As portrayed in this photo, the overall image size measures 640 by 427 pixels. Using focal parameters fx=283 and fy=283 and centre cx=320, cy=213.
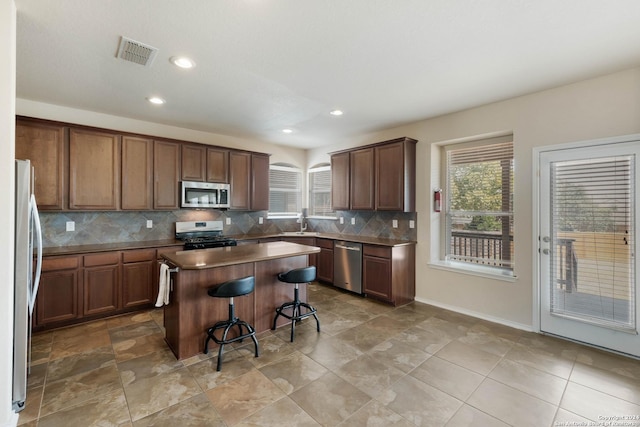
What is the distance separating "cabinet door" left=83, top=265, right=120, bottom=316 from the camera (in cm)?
347

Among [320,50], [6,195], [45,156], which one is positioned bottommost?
[6,195]

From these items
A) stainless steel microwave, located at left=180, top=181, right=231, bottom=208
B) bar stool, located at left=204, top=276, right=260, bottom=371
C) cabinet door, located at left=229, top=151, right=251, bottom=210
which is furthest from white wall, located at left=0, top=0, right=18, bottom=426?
cabinet door, located at left=229, top=151, right=251, bottom=210

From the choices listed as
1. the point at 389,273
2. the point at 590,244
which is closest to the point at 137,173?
the point at 389,273

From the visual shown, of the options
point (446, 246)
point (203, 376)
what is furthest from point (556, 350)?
point (203, 376)

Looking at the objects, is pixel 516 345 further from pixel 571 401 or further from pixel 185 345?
pixel 185 345

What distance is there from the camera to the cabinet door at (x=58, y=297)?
319 cm

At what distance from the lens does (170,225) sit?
4609 millimetres

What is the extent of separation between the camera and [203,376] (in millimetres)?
2398

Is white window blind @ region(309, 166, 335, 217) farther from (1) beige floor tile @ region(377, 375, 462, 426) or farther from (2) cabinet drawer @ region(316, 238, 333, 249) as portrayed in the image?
(1) beige floor tile @ region(377, 375, 462, 426)

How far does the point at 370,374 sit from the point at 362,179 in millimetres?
3082

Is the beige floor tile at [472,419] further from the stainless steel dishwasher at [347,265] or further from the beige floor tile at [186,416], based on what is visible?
the stainless steel dishwasher at [347,265]

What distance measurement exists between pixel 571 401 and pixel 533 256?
1.57m

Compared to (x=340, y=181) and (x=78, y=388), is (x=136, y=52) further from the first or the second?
(x=340, y=181)

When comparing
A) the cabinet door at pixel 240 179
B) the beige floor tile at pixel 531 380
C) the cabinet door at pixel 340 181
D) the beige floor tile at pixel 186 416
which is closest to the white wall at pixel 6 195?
the beige floor tile at pixel 186 416
